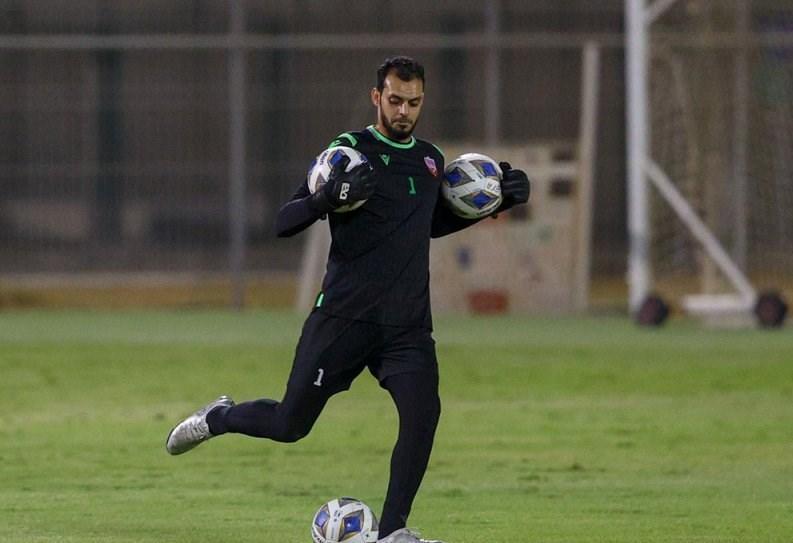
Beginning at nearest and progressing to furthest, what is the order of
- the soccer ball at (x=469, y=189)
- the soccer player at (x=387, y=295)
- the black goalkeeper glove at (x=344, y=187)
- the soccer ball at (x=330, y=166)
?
the black goalkeeper glove at (x=344, y=187), the soccer ball at (x=330, y=166), the soccer player at (x=387, y=295), the soccer ball at (x=469, y=189)

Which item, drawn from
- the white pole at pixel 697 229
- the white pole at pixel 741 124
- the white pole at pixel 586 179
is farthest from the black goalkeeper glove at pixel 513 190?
the white pole at pixel 586 179

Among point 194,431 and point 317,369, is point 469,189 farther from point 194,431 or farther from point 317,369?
point 194,431

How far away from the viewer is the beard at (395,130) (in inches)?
323

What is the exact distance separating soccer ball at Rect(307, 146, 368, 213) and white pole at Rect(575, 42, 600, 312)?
13701mm

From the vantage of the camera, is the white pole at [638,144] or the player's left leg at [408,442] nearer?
the player's left leg at [408,442]

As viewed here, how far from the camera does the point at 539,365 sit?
1688 cm

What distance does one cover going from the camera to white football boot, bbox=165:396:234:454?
880 centimetres

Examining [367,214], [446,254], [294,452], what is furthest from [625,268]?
[367,214]

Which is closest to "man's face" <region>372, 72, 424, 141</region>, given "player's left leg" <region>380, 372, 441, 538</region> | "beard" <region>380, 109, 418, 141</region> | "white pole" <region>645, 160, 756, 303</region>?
"beard" <region>380, 109, 418, 141</region>

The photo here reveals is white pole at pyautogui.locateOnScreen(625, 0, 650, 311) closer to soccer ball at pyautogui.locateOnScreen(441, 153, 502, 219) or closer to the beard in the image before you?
soccer ball at pyautogui.locateOnScreen(441, 153, 502, 219)

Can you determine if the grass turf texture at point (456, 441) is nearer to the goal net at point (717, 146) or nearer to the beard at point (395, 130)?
the goal net at point (717, 146)

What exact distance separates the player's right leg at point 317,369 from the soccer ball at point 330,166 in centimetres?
52

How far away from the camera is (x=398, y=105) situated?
8.13 meters

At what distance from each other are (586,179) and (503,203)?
1333cm
